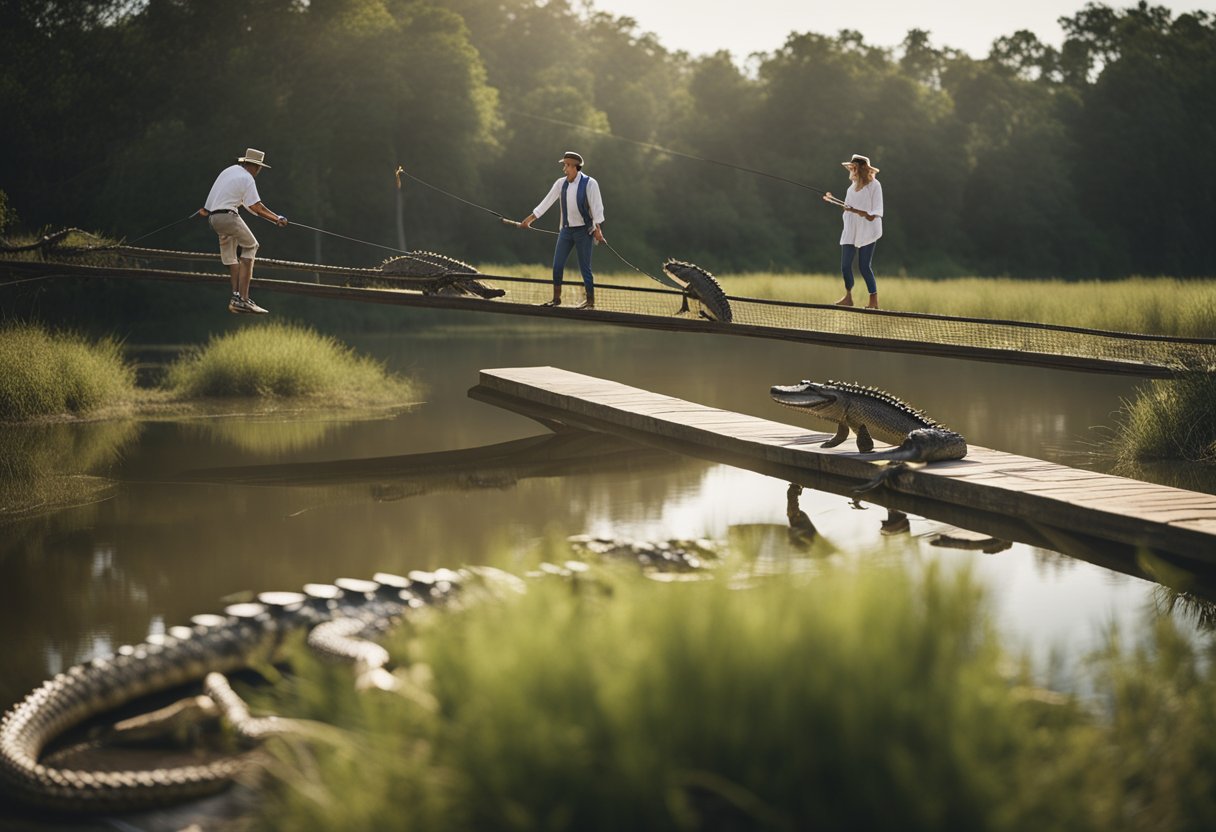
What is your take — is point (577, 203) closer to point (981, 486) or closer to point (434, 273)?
point (434, 273)

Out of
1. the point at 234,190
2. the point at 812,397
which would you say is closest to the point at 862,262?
the point at 812,397

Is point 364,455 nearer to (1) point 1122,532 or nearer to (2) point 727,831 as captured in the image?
(1) point 1122,532

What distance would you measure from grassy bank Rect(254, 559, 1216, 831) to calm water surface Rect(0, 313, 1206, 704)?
1.83 feet

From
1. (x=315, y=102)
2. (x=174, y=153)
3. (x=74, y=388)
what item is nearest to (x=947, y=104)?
(x=315, y=102)

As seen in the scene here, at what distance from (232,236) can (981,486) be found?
6179mm

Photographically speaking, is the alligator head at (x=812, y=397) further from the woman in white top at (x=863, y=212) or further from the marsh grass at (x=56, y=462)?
the marsh grass at (x=56, y=462)

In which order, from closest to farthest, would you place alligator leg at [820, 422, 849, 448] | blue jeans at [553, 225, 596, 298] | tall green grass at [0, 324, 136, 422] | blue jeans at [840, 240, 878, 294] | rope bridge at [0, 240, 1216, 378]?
1. alligator leg at [820, 422, 849, 448]
2. rope bridge at [0, 240, 1216, 378]
3. blue jeans at [840, 240, 878, 294]
4. blue jeans at [553, 225, 596, 298]
5. tall green grass at [0, 324, 136, 422]

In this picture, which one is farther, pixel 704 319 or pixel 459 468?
pixel 704 319

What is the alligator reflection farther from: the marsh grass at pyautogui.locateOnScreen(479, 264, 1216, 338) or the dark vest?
the marsh grass at pyautogui.locateOnScreen(479, 264, 1216, 338)

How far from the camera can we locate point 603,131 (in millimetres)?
43500

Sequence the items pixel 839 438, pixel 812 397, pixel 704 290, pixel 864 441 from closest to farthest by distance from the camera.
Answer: pixel 812 397
pixel 864 441
pixel 839 438
pixel 704 290

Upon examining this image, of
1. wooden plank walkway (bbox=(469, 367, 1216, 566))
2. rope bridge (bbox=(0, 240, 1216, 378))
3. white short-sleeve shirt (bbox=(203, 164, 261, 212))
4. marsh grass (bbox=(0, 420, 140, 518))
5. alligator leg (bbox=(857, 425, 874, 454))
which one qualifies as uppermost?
white short-sleeve shirt (bbox=(203, 164, 261, 212))

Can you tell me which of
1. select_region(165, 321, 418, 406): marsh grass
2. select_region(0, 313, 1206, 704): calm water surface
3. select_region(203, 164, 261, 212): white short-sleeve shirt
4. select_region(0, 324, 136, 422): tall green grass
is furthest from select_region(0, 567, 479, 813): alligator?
select_region(165, 321, 418, 406): marsh grass

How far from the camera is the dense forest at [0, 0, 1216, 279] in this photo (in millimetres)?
27156
